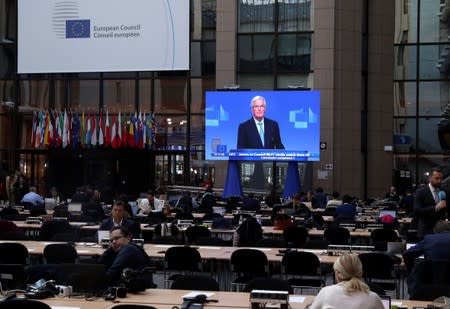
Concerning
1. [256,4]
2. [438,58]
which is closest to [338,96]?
[256,4]

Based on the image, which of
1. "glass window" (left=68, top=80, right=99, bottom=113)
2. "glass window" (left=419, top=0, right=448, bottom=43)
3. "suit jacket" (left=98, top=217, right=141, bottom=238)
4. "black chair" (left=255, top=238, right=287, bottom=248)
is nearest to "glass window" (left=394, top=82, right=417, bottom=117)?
"glass window" (left=419, top=0, right=448, bottom=43)

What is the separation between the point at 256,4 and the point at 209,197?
33.7 feet

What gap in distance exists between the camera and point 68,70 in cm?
3522

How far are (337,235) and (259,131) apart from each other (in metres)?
14.3

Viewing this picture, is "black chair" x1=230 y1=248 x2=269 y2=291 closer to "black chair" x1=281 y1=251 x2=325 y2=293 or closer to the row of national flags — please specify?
"black chair" x1=281 y1=251 x2=325 y2=293

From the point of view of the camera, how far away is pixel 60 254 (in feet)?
39.8

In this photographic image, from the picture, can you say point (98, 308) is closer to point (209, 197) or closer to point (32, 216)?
point (32, 216)

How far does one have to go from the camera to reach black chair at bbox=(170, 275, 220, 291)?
29.7 ft

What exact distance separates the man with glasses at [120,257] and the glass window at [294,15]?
78.8 ft

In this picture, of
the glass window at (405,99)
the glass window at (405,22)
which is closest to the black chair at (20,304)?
the glass window at (405,99)

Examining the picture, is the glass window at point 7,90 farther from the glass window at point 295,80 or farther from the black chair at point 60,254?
the black chair at point 60,254

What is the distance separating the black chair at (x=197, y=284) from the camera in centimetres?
905

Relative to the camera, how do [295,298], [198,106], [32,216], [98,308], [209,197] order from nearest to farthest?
[98,308], [295,298], [32,216], [209,197], [198,106]

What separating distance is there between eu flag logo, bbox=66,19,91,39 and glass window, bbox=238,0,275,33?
663cm
